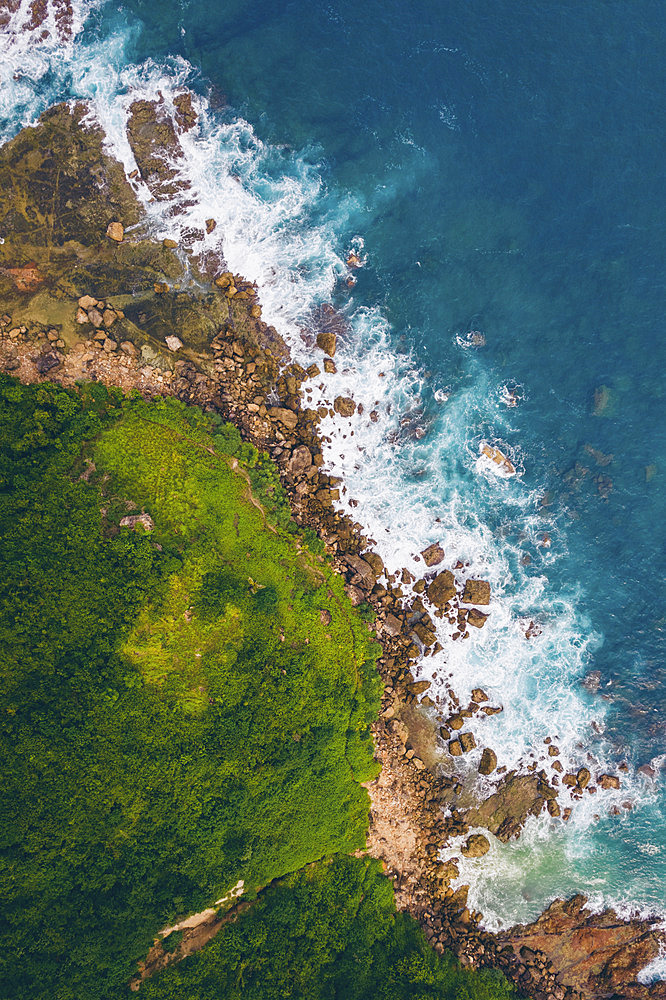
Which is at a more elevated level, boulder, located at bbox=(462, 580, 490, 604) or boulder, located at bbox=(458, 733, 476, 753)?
boulder, located at bbox=(462, 580, 490, 604)

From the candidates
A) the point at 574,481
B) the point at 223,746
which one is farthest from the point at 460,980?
the point at 574,481

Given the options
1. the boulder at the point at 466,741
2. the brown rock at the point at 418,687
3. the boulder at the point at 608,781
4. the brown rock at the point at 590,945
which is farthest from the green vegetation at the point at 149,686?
the boulder at the point at 608,781

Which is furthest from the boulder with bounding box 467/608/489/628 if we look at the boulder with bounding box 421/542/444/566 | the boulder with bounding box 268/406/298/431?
the boulder with bounding box 268/406/298/431

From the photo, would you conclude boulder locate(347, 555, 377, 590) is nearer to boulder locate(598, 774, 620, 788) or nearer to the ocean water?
the ocean water

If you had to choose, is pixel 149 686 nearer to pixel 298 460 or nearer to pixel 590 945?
pixel 298 460

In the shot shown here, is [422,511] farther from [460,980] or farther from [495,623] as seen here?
[460,980]

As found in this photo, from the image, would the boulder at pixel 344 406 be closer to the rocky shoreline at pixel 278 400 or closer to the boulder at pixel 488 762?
the rocky shoreline at pixel 278 400

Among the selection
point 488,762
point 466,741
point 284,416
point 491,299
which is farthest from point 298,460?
point 488,762
